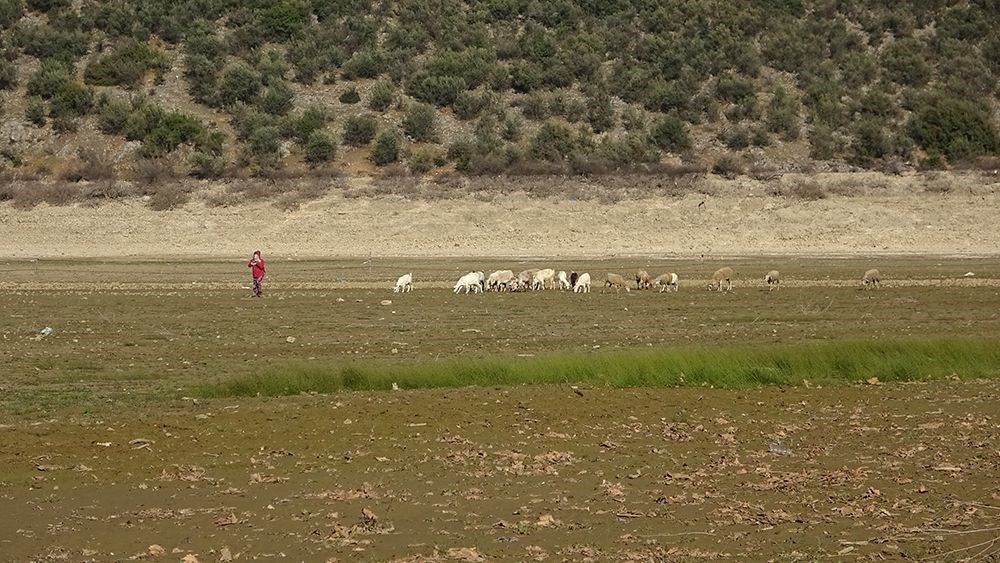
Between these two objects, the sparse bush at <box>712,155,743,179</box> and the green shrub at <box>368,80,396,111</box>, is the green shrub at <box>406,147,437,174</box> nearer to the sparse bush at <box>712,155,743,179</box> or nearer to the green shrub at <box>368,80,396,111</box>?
the green shrub at <box>368,80,396,111</box>

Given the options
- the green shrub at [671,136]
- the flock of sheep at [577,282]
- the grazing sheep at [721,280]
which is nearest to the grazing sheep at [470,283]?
the flock of sheep at [577,282]

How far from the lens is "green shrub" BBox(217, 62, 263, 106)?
5859 centimetres

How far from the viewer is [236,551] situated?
9.73m

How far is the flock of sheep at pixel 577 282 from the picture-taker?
1216 inches

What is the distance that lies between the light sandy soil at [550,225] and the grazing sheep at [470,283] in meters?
9.52

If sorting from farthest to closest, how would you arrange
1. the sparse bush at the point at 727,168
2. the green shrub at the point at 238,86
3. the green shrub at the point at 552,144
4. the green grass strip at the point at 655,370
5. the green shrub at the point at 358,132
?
the green shrub at the point at 238,86 < the green shrub at the point at 358,132 < the green shrub at the point at 552,144 < the sparse bush at the point at 727,168 < the green grass strip at the point at 655,370

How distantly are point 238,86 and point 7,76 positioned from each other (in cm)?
1114

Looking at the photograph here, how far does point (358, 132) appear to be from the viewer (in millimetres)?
54000

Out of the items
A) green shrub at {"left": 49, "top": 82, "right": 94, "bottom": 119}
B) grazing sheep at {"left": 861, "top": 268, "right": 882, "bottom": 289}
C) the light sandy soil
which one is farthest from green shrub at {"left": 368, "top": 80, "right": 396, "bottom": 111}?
grazing sheep at {"left": 861, "top": 268, "right": 882, "bottom": 289}

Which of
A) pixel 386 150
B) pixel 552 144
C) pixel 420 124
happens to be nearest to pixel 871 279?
pixel 552 144

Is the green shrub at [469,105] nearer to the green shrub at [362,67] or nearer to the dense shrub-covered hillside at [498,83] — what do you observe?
the dense shrub-covered hillside at [498,83]

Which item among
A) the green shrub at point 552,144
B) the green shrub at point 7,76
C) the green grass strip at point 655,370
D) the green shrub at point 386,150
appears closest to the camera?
the green grass strip at point 655,370

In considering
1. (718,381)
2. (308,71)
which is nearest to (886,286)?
(718,381)

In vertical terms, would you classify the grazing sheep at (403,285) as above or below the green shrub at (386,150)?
below
